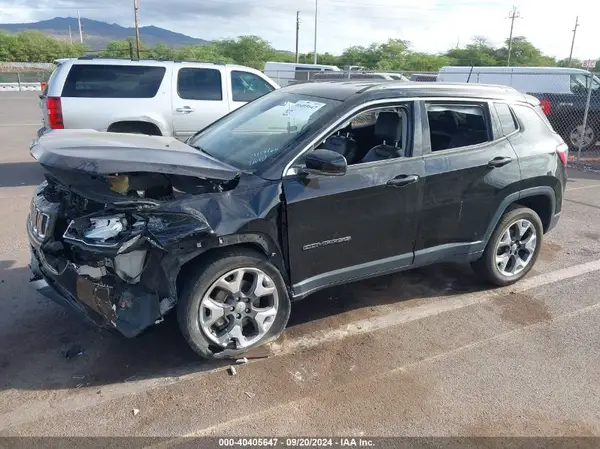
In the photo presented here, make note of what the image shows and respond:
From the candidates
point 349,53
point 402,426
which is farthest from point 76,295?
point 349,53

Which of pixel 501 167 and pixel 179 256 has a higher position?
pixel 501 167

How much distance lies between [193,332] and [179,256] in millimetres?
523

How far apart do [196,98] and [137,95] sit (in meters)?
0.97

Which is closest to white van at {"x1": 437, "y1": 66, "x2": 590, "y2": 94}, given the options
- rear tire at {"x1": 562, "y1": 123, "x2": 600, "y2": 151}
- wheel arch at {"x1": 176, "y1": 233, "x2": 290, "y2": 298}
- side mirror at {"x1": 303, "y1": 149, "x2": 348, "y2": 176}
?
rear tire at {"x1": 562, "y1": 123, "x2": 600, "y2": 151}

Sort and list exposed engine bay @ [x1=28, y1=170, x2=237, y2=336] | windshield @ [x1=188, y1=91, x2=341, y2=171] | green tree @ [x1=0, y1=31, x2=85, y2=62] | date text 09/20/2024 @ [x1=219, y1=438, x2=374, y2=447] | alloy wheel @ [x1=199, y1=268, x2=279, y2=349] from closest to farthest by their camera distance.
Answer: date text 09/20/2024 @ [x1=219, y1=438, x2=374, y2=447], exposed engine bay @ [x1=28, y1=170, x2=237, y2=336], alloy wheel @ [x1=199, y1=268, x2=279, y2=349], windshield @ [x1=188, y1=91, x2=341, y2=171], green tree @ [x1=0, y1=31, x2=85, y2=62]

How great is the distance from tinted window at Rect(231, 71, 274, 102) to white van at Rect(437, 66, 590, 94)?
4.86m

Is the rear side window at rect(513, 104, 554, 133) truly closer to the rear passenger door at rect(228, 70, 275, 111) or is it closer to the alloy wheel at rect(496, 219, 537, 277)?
the alloy wheel at rect(496, 219, 537, 277)

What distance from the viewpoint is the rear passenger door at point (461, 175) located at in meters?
4.02

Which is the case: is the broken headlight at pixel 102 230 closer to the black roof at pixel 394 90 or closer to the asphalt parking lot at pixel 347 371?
the asphalt parking lot at pixel 347 371

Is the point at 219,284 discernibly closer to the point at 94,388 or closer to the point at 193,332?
the point at 193,332

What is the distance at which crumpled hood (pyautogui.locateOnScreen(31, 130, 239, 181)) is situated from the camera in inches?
119

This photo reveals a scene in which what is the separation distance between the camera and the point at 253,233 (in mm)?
3324

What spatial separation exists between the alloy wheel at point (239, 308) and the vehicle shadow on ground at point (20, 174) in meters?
5.99

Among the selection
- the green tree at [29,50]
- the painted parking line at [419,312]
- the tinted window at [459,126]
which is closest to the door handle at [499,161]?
the tinted window at [459,126]
